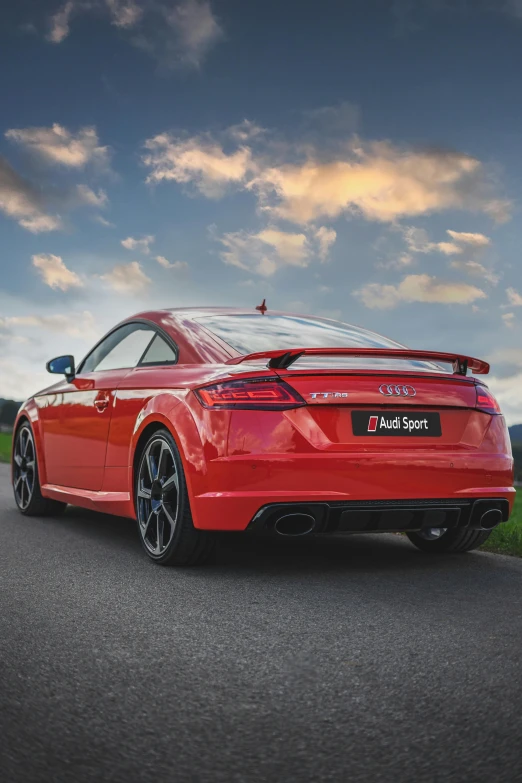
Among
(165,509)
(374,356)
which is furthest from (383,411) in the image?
(165,509)

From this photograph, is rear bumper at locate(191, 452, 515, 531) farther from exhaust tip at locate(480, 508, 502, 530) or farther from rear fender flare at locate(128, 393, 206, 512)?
exhaust tip at locate(480, 508, 502, 530)

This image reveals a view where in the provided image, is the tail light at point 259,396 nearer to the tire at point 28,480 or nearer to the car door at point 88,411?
the car door at point 88,411

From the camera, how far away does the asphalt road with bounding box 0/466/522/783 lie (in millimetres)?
2389

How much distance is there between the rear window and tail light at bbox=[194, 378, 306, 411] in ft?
0.79

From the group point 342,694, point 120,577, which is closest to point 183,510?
point 120,577

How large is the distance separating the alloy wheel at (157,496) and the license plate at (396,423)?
1057 mm

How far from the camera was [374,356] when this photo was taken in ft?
16.8

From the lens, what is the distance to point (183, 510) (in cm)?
504

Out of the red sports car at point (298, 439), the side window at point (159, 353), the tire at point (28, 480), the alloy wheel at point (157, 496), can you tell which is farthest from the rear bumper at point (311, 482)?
the tire at point (28, 480)

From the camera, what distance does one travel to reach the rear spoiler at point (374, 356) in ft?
16.0

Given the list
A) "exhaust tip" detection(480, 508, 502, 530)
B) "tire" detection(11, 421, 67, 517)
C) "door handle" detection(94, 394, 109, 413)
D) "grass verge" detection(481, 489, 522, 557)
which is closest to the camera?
"exhaust tip" detection(480, 508, 502, 530)

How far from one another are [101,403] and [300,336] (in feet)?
5.08

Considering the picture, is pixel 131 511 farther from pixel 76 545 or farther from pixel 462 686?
pixel 462 686

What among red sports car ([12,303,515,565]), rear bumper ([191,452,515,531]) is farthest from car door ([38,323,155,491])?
rear bumper ([191,452,515,531])
